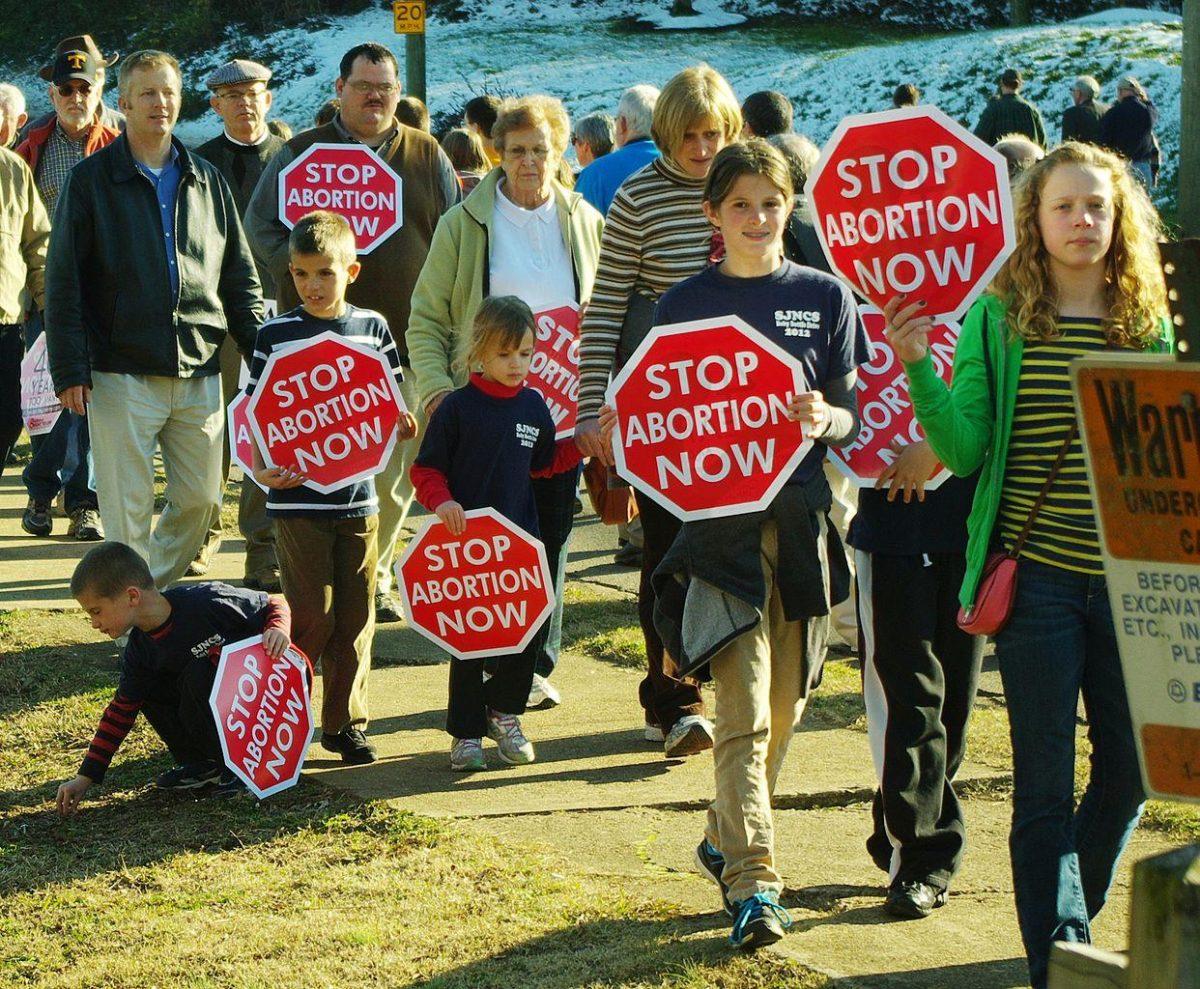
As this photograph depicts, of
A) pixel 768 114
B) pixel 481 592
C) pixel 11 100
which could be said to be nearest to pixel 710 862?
pixel 481 592

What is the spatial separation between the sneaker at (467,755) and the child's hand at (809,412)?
2.03 m

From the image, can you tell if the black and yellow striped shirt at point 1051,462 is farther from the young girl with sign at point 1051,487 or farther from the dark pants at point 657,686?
the dark pants at point 657,686

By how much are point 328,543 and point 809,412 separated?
89.1 inches

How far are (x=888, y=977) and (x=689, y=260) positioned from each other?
256 cm

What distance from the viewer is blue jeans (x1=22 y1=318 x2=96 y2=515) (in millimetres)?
10211

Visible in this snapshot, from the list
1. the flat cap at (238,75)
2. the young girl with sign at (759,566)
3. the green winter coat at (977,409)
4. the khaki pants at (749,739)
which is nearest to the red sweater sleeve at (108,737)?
the young girl with sign at (759,566)

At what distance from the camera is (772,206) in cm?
472

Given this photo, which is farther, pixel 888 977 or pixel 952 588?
pixel 952 588

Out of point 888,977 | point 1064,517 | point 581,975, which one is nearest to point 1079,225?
point 1064,517

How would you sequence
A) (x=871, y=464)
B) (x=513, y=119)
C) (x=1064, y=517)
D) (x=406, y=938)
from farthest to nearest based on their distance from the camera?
(x=513, y=119)
(x=871, y=464)
(x=406, y=938)
(x=1064, y=517)

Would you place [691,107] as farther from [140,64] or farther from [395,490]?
[395,490]

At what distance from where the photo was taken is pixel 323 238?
20.8ft

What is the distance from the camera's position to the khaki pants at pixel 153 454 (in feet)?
24.1

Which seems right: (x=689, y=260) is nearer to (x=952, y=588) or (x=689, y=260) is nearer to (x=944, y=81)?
(x=952, y=588)
